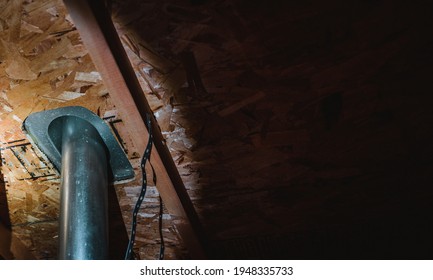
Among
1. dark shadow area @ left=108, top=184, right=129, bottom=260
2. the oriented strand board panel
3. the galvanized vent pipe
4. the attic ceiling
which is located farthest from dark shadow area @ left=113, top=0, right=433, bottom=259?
dark shadow area @ left=108, top=184, right=129, bottom=260

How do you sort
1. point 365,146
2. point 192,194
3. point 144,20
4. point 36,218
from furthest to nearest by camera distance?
point 36,218 → point 192,194 → point 365,146 → point 144,20

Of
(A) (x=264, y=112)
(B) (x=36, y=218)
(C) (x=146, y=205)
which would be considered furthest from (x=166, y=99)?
(B) (x=36, y=218)

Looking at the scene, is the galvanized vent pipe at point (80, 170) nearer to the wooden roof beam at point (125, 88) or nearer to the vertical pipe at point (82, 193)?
the vertical pipe at point (82, 193)

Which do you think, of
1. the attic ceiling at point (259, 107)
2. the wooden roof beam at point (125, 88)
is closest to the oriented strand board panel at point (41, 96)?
the attic ceiling at point (259, 107)

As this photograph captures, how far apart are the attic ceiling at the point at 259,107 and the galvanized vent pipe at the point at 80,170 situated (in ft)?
0.26

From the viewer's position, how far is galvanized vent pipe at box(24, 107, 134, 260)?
3.81 feet

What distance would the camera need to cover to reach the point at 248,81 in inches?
44.7

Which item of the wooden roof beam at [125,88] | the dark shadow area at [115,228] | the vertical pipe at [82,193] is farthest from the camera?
the dark shadow area at [115,228]

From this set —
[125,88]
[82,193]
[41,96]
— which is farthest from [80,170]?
[125,88]

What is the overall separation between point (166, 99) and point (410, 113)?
116 centimetres

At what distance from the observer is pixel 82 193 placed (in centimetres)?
122

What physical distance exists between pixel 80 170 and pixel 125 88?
1.67 feet

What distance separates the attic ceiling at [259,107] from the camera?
3.24 ft
